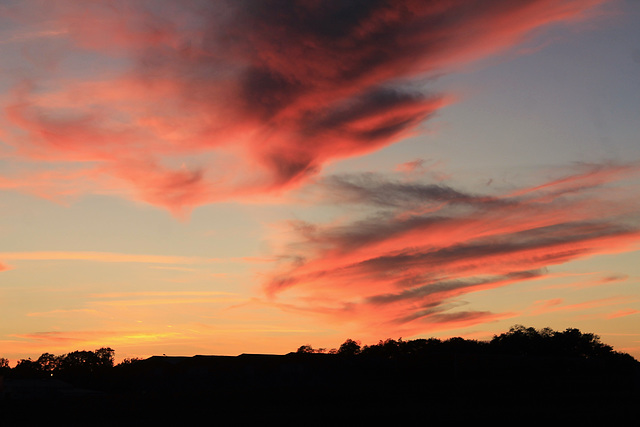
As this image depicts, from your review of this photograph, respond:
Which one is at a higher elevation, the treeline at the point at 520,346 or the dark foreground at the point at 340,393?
the treeline at the point at 520,346

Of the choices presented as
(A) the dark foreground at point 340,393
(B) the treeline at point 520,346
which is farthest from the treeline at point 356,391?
(B) the treeline at point 520,346

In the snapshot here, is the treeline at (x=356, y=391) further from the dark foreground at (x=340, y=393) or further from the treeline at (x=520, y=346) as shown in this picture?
the treeline at (x=520, y=346)

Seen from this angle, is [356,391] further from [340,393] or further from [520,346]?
[520,346]

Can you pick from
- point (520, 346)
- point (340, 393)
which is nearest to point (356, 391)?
point (340, 393)

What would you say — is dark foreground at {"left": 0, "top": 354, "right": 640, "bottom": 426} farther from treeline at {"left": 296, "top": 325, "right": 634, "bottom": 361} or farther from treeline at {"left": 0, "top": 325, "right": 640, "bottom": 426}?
treeline at {"left": 296, "top": 325, "right": 634, "bottom": 361}

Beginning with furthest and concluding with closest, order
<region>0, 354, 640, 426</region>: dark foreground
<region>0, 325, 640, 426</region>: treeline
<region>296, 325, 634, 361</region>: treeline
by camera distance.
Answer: <region>296, 325, 634, 361</region>: treeline < <region>0, 325, 640, 426</region>: treeline < <region>0, 354, 640, 426</region>: dark foreground

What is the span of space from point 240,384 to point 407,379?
2188cm

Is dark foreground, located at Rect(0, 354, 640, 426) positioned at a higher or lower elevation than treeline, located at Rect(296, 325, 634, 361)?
lower

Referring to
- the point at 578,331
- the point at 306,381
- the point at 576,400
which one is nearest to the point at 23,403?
the point at 306,381

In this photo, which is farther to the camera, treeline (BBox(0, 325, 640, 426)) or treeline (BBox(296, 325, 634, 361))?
treeline (BBox(296, 325, 634, 361))

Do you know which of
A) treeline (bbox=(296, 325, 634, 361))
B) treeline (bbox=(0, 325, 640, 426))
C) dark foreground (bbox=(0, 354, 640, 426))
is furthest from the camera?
treeline (bbox=(296, 325, 634, 361))

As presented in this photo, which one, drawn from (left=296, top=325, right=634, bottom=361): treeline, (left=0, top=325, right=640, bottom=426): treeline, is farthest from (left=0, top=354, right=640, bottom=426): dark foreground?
(left=296, top=325, right=634, bottom=361): treeline

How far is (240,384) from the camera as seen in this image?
74312 millimetres

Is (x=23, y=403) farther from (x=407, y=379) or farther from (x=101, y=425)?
(x=407, y=379)
